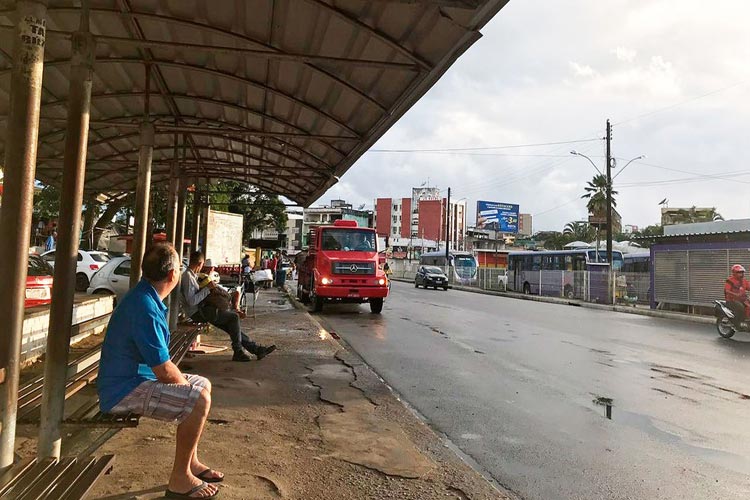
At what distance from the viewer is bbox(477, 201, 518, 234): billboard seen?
59.6 m

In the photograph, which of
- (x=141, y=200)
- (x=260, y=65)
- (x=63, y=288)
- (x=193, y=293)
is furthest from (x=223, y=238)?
(x=63, y=288)

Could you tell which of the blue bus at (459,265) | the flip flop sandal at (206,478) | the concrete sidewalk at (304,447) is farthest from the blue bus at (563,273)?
the flip flop sandal at (206,478)

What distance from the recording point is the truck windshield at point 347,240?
1706 centimetres

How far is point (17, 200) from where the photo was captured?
126 inches

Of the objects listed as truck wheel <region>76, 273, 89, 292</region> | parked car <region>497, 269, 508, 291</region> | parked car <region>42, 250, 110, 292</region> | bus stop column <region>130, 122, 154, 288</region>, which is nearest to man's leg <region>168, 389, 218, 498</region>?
bus stop column <region>130, 122, 154, 288</region>

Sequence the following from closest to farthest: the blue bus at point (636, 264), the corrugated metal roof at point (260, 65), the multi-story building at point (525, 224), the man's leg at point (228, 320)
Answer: the corrugated metal roof at point (260, 65)
the man's leg at point (228, 320)
the blue bus at point (636, 264)
the multi-story building at point (525, 224)

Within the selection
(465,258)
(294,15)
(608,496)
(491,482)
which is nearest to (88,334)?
(294,15)

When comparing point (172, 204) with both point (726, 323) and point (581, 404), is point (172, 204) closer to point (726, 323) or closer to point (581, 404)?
point (581, 404)

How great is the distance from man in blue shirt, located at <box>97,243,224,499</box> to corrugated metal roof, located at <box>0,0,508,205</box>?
259 centimetres

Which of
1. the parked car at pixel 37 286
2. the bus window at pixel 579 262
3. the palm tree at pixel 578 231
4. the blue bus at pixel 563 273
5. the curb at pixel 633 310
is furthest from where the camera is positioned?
the palm tree at pixel 578 231

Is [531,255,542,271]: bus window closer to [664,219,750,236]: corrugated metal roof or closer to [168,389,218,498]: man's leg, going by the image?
[664,219,750,236]: corrugated metal roof

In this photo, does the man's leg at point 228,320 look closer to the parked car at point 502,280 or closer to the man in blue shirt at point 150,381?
the man in blue shirt at point 150,381

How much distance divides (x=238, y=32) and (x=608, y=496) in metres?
5.36

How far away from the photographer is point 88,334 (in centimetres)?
884
